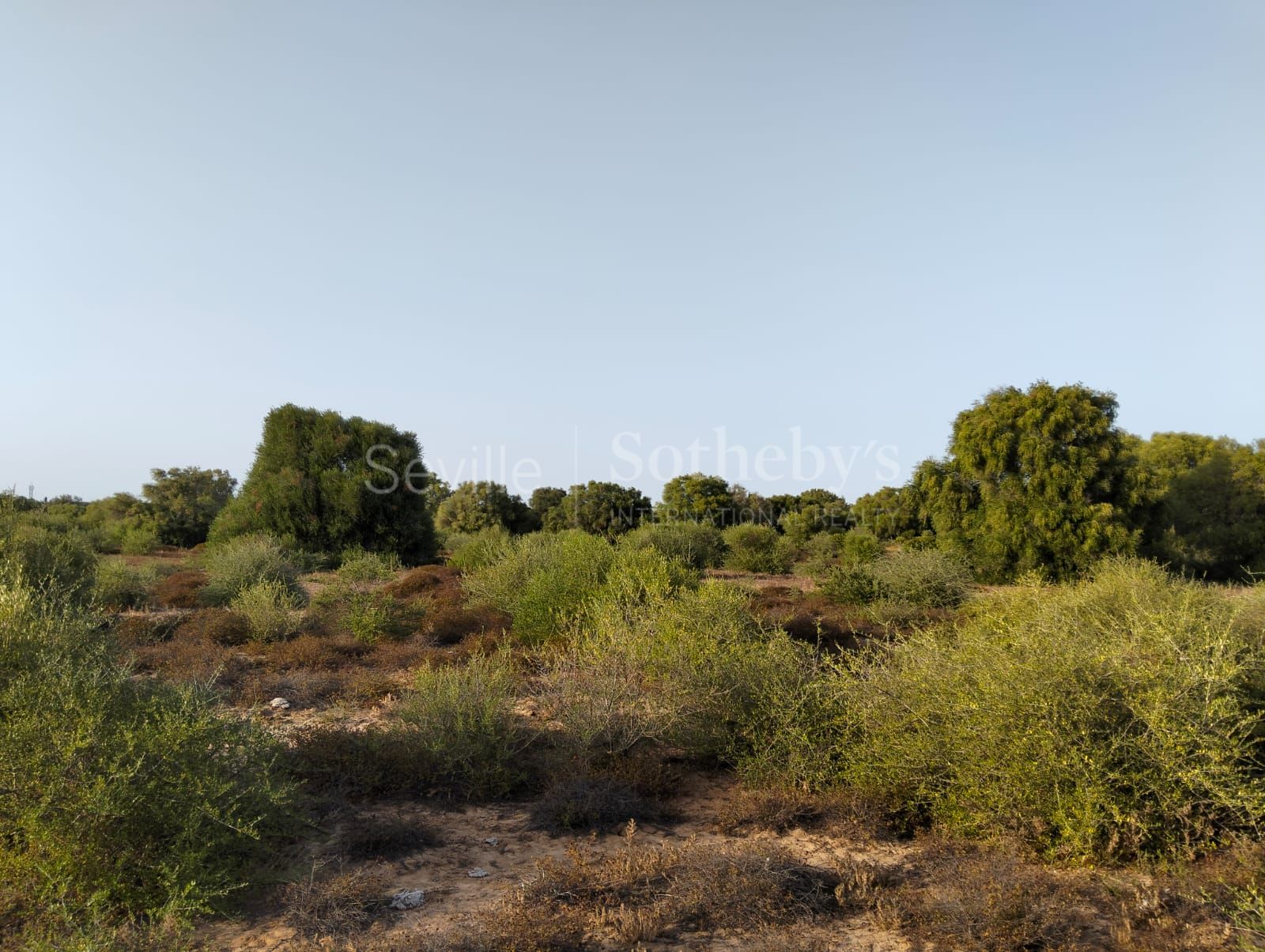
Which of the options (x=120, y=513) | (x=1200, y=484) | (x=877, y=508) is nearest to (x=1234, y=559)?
(x=1200, y=484)

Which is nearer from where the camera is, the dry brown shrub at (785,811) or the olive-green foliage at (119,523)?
the dry brown shrub at (785,811)

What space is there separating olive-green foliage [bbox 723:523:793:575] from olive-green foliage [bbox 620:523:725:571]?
629 mm

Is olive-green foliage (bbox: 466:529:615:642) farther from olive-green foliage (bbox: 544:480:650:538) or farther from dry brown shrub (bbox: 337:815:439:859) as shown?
olive-green foliage (bbox: 544:480:650:538)

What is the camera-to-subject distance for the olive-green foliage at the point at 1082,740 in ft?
15.0

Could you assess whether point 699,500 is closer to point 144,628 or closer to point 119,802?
point 144,628

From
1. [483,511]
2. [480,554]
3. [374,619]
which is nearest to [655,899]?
[374,619]

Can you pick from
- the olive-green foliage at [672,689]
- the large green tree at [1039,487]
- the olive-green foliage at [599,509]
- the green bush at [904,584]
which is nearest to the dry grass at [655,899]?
the olive-green foliage at [672,689]

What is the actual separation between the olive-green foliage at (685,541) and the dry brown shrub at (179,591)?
9.40m

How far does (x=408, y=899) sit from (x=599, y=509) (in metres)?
37.5

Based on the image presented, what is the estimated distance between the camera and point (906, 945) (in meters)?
4.09

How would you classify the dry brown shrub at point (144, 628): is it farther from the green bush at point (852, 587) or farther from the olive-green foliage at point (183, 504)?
the olive-green foliage at point (183, 504)

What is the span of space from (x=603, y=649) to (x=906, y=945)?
4156 mm

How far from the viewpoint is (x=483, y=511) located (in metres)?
44.0

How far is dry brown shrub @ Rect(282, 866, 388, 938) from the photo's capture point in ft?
13.8
